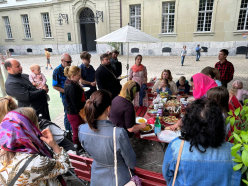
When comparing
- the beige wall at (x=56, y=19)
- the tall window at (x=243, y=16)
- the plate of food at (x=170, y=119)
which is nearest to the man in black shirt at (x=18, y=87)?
the plate of food at (x=170, y=119)

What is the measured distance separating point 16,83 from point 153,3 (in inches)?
622

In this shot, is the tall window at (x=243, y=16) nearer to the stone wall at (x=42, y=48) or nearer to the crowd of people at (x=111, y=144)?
the crowd of people at (x=111, y=144)

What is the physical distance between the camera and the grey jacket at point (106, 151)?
149 centimetres

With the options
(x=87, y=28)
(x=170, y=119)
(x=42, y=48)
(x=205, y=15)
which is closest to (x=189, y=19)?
(x=205, y=15)

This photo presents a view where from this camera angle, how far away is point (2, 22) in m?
22.0

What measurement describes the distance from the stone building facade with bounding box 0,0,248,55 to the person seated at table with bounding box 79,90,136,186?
15.7 meters

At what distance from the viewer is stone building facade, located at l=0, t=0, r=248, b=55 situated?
45.8ft

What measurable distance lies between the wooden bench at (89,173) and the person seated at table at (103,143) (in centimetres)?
26

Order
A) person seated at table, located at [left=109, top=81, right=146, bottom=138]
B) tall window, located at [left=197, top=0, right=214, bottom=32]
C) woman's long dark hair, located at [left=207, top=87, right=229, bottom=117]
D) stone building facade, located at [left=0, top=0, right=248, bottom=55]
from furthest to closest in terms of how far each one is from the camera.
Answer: tall window, located at [left=197, top=0, right=214, bottom=32], stone building facade, located at [left=0, top=0, right=248, bottom=55], person seated at table, located at [left=109, top=81, right=146, bottom=138], woman's long dark hair, located at [left=207, top=87, right=229, bottom=117]

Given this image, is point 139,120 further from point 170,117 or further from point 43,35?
point 43,35

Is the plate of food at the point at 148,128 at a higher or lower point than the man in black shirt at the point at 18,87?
lower


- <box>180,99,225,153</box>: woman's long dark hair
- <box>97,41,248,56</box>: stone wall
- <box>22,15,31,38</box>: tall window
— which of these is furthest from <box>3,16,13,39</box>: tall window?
<box>180,99,225,153</box>: woman's long dark hair

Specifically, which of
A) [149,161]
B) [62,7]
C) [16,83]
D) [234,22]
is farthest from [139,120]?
[62,7]

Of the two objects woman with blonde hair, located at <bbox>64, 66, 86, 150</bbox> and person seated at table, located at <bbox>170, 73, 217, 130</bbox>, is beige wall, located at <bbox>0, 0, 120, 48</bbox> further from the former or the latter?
person seated at table, located at <bbox>170, 73, 217, 130</bbox>
